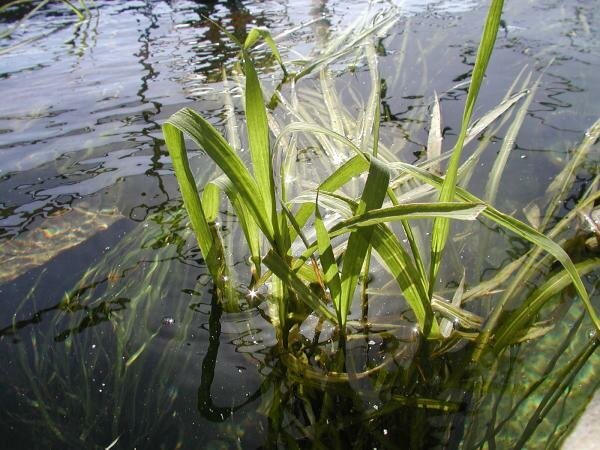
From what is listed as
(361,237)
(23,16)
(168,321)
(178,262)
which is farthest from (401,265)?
(23,16)

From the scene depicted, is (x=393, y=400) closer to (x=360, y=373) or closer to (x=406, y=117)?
(x=360, y=373)

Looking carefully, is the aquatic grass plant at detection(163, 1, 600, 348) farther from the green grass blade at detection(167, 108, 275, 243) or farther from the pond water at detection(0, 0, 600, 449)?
the pond water at detection(0, 0, 600, 449)

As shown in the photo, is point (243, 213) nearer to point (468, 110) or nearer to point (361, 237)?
point (361, 237)

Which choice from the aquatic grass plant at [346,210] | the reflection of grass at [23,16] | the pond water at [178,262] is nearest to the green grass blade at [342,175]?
the aquatic grass plant at [346,210]

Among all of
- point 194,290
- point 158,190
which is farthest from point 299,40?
point 194,290

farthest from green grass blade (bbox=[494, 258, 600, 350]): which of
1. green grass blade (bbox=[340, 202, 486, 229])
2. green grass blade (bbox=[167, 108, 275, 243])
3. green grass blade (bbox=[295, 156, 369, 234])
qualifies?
green grass blade (bbox=[167, 108, 275, 243])

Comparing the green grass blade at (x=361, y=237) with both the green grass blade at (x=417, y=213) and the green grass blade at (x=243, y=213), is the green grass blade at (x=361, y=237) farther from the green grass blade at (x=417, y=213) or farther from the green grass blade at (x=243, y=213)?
the green grass blade at (x=243, y=213)
